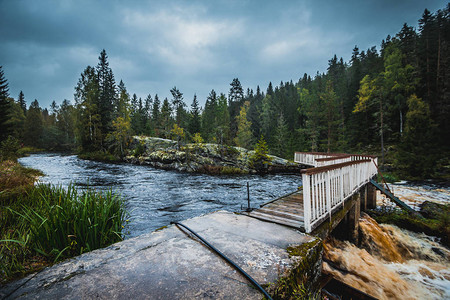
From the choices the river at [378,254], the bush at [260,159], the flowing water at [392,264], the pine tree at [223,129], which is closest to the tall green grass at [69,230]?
the river at [378,254]

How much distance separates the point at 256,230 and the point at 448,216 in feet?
27.8

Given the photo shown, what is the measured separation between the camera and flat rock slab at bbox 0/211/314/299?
175 cm

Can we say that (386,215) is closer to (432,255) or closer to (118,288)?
(432,255)

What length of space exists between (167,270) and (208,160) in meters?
21.7

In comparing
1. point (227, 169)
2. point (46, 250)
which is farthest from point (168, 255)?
point (227, 169)

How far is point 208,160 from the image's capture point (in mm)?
23781

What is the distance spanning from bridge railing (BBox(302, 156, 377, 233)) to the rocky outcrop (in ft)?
54.3

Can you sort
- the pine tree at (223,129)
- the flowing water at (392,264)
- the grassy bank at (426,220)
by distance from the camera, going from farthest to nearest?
the pine tree at (223,129) < the grassy bank at (426,220) < the flowing water at (392,264)

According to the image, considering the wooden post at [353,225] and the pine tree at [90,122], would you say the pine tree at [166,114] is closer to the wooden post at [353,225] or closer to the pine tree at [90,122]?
the pine tree at [90,122]

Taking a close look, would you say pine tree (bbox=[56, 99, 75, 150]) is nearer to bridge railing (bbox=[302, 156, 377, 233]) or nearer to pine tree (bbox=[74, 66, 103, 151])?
pine tree (bbox=[74, 66, 103, 151])

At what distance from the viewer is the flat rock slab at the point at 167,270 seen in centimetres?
175

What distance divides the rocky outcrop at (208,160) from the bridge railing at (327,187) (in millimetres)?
16562

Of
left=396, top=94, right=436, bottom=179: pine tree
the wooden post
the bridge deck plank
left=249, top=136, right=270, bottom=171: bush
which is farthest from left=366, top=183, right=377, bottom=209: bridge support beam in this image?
left=249, top=136, right=270, bottom=171: bush

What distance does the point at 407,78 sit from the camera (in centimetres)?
3081
